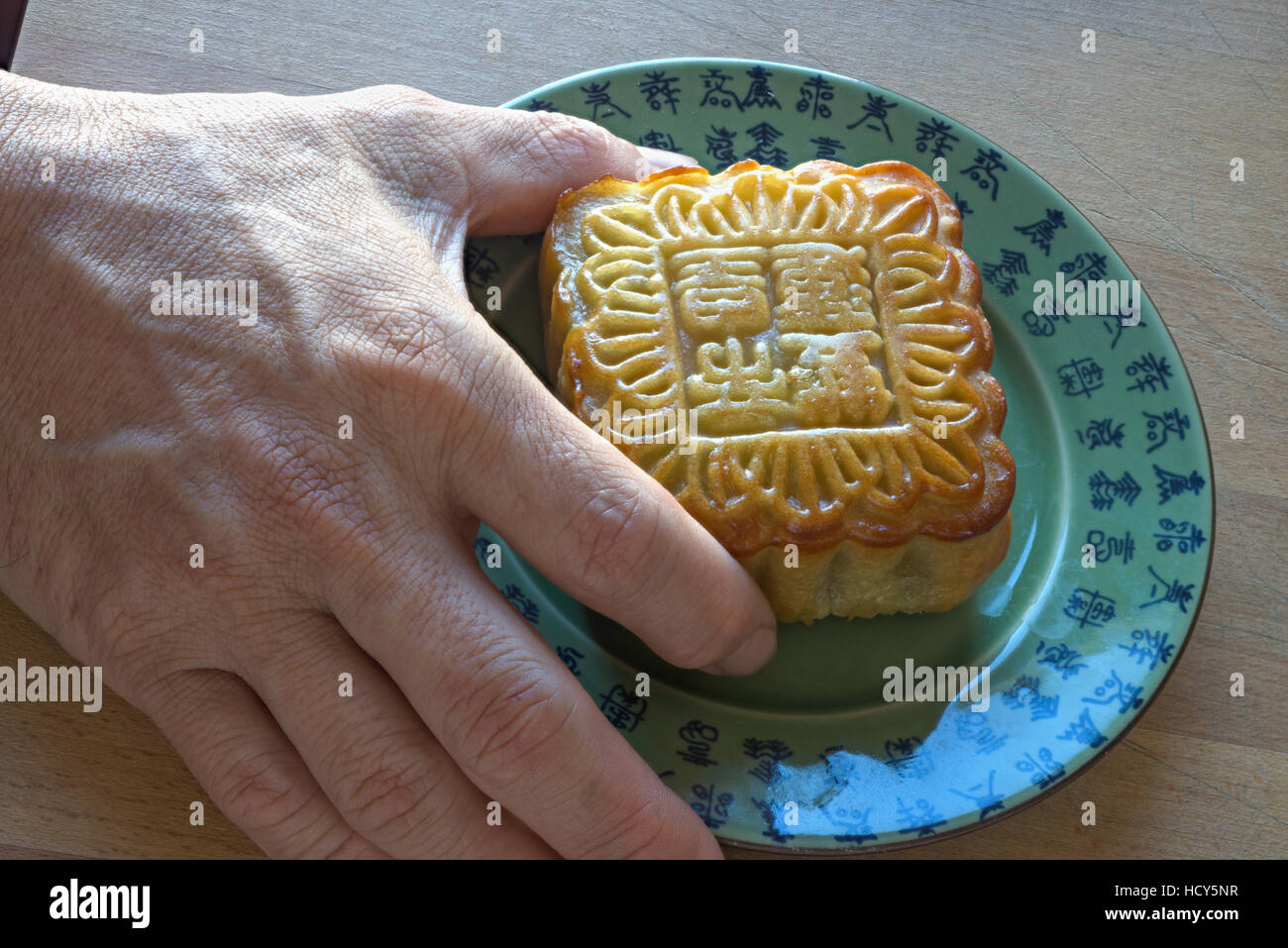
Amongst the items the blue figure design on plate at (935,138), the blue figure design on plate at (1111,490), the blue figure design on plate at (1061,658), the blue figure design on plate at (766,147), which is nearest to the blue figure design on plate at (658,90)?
the blue figure design on plate at (766,147)

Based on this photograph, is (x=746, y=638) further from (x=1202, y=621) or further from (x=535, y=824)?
(x=1202, y=621)

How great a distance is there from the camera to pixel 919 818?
1.10m

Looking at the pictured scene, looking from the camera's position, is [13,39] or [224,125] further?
[13,39]

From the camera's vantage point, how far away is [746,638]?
45.7 inches

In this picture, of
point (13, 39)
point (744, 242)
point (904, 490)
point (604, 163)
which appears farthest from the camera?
point (13, 39)

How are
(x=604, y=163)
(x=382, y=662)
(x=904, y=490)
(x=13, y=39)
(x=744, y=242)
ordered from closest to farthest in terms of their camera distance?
(x=382, y=662) < (x=904, y=490) < (x=744, y=242) < (x=604, y=163) < (x=13, y=39)

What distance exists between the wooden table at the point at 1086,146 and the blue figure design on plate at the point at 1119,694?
0.32 ft

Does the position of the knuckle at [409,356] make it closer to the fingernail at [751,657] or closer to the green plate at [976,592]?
the green plate at [976,592]

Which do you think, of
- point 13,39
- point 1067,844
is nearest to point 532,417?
point 1067,844

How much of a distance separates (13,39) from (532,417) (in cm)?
119

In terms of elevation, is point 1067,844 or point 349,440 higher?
point 349,440

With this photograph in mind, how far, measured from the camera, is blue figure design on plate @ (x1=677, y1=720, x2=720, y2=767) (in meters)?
1.14

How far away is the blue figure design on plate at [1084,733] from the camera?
1.15 metres

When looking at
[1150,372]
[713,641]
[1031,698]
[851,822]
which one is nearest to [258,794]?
[713,641]
